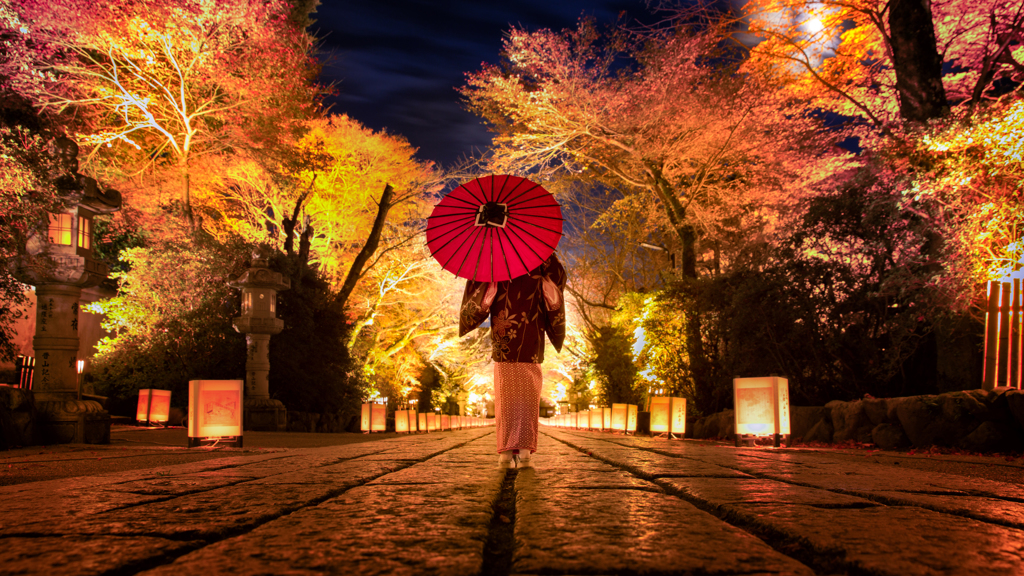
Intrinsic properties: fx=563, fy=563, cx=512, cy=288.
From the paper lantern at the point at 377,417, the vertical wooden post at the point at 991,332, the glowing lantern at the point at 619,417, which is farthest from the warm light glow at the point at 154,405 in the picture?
the vertical wooden post at the point at 991,332

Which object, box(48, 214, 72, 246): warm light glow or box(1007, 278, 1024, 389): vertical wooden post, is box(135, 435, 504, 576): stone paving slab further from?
box(48, 214, 72, 246): warm light glow

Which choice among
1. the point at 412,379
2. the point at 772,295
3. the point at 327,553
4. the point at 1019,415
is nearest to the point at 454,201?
the point at 327,553

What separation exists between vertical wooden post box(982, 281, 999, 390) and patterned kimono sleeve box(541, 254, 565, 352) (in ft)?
17.4

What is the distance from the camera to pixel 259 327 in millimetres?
12367

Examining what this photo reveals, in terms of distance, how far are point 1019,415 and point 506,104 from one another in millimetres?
12494

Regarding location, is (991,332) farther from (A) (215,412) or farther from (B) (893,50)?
(A) (215,412)

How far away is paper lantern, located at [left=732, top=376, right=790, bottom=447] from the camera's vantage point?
6.94m

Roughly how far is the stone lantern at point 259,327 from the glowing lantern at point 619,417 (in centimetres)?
784

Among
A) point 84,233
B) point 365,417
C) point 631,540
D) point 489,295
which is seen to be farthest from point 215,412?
point 365,417

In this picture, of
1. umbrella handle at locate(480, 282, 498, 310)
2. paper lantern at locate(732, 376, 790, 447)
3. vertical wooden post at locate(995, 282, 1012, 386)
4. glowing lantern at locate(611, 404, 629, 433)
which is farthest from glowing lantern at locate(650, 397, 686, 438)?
umbrella handle at locate(480, 282, 498, 310)

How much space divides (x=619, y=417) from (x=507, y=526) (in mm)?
12535

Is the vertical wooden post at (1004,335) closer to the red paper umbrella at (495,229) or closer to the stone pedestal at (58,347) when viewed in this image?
the red paper umbrella at (495,229)

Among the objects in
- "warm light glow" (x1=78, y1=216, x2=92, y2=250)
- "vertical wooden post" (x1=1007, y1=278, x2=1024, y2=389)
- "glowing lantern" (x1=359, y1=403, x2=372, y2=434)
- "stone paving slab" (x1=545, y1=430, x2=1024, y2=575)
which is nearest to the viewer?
"stone paving slab" (x1=545, y1=430, x2=1024, y2=575)

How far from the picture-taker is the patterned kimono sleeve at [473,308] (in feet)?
14.9
